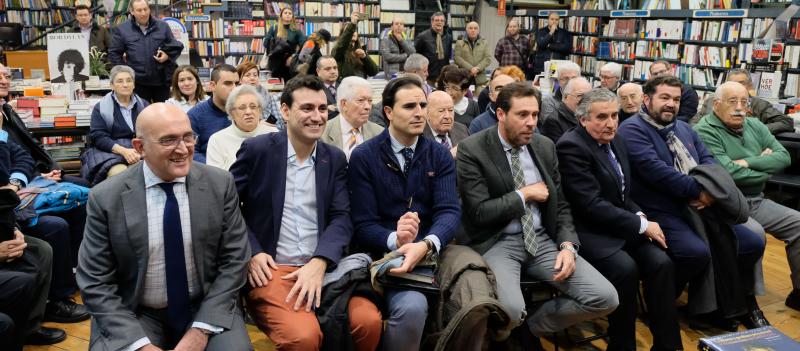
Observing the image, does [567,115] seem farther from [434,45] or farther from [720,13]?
[720,13]

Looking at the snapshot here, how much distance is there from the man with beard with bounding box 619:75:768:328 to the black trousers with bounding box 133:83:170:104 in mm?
4666

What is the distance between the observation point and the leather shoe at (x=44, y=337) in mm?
2865

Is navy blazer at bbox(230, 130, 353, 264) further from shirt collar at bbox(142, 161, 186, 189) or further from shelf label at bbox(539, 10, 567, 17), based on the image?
shelf label at bbox(539, 10, 567, 17)

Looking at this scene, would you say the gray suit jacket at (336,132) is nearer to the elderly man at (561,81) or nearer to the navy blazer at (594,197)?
the navy blazer at (594,197)

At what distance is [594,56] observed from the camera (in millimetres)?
10484

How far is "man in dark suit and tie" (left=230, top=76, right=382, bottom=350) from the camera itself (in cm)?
236

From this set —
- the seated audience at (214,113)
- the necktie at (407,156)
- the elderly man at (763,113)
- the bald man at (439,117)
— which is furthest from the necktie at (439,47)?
the necktie at (407,156)

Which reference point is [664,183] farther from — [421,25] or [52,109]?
[421,25]

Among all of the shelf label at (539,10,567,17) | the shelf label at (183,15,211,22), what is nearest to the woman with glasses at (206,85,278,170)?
the shelf label at (183,15,211,22)

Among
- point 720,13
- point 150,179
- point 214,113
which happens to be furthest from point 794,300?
point 720,13

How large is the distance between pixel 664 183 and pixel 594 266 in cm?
62

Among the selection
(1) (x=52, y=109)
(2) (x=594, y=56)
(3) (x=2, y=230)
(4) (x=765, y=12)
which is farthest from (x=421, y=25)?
(3) (x=2, y=230)

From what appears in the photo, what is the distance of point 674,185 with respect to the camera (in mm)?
3127

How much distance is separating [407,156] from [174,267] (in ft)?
3.53
